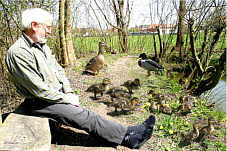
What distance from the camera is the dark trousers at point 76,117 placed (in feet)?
10.1

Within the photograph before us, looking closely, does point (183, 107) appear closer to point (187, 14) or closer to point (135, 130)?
point (135, 130)

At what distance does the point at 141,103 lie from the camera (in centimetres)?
548

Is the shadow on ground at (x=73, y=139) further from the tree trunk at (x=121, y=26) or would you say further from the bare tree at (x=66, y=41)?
the tree trunk at (x=121, y=26)

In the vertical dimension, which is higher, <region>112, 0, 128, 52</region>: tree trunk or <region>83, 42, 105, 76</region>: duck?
<region>112, 0, 128, 52</region>: tree trunk

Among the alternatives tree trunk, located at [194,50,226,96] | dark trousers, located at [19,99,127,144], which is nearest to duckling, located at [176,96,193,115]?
dark trousers, located at [19,99,127,144]

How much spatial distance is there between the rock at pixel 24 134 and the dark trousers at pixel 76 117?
133 mm

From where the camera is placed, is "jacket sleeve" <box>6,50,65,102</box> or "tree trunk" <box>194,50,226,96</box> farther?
"tree trunk" <box>194,50,226,96</box>

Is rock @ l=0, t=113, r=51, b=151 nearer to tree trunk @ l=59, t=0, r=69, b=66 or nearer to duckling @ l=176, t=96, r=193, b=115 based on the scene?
duckling @ l=176, t=96, r=193, b=115

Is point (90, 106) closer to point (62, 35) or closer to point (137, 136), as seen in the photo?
point (137, 136)

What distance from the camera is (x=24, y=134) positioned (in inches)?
102

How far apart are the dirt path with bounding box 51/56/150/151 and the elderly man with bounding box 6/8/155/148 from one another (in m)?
0.30

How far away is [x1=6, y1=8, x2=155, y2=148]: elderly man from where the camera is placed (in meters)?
2.88

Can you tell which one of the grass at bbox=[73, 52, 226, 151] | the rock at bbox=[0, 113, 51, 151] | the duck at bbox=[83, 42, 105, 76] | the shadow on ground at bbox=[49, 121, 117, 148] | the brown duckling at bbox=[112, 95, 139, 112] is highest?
the duck at bbox=[83, 42, 105, 76]

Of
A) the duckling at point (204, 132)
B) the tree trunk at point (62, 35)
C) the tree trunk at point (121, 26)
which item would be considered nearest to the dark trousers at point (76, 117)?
the duckling at point (204, 132)
